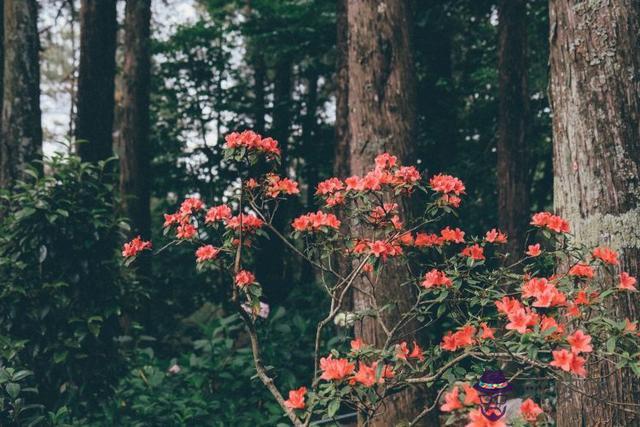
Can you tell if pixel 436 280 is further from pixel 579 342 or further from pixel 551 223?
pixel 579 342

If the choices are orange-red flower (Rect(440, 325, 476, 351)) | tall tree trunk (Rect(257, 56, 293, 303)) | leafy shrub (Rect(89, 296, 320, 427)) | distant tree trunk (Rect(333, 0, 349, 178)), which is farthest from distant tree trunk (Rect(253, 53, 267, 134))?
orange-red flower (Rect(440, 325, 476, 351))

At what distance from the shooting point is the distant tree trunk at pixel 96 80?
658cm

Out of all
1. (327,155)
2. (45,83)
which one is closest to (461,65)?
(327,155)

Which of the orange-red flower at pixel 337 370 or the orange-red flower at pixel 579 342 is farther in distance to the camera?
the orange-red flower at pixel 337 370

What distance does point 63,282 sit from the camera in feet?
13.2

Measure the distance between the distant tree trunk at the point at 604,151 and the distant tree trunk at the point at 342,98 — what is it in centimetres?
368

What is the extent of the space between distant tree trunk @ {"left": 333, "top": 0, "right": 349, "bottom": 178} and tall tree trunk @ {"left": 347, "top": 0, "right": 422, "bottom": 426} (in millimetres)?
2230

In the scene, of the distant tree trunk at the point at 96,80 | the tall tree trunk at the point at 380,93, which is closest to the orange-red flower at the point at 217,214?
the tall tree trunk at the point at 380,93

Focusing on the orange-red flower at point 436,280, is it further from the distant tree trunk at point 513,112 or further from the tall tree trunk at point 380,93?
the distant tree trunk at point 513,112

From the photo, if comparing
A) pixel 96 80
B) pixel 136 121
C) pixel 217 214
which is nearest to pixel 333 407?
pixel 217 214

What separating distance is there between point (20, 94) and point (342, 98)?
3189mm

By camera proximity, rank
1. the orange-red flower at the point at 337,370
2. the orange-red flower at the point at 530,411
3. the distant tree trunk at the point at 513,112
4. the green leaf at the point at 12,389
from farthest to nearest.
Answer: the distant tree trunk at the point at 513,112
the green leaf at the point at 12,389
the orange-red flower at the point at 337,370
the orange-red flower at the point at 530,411

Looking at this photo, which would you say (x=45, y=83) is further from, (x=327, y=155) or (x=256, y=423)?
(x=256, y=423)

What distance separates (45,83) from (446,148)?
552 inches
